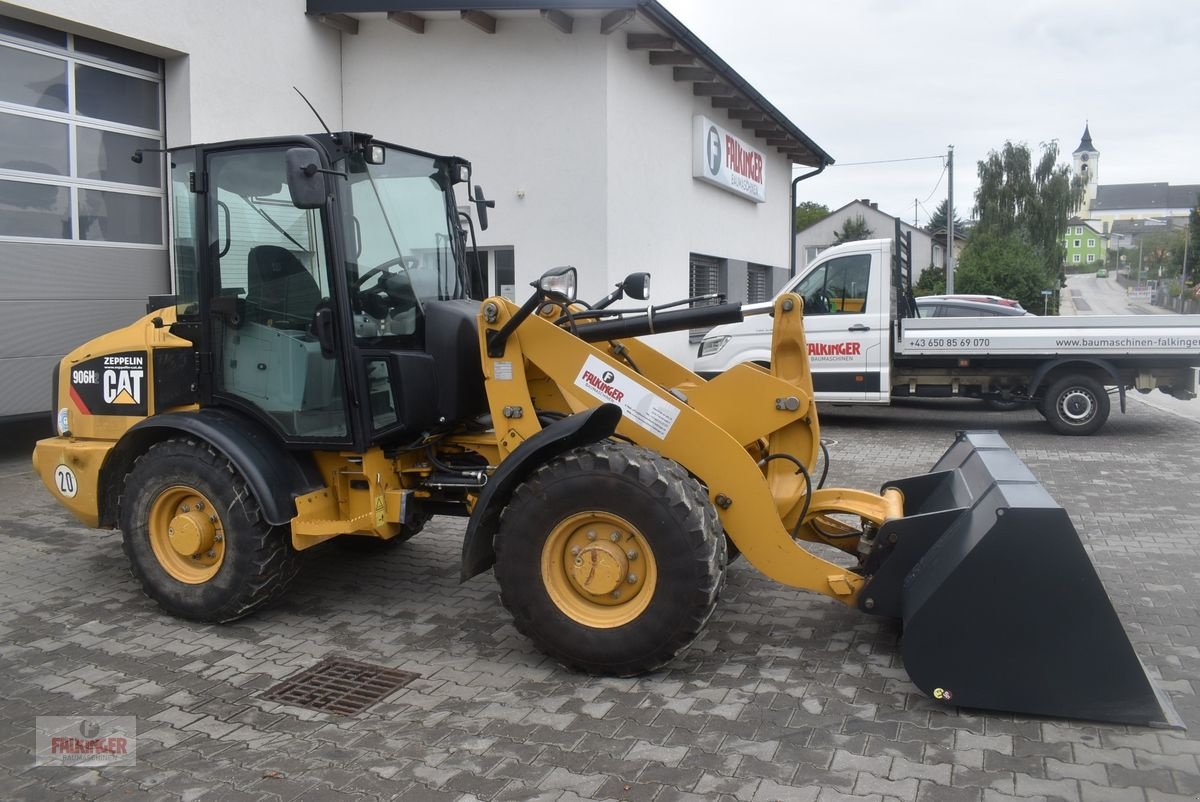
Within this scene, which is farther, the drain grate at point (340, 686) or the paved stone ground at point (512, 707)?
the drain grate at point (340, 686)

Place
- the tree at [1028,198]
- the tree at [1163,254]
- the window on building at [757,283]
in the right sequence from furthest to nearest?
the tree at [1163,254]
the tree at [1028,198]
the window on building at [757,283]

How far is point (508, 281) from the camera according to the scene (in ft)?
44.5

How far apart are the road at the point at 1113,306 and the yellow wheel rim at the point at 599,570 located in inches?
414

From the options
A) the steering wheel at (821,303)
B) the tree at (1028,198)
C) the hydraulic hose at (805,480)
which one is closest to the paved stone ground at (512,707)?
the hydraulic hose at (805,480)

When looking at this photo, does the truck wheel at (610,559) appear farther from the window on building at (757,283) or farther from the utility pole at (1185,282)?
the utility pole at (1185,282)

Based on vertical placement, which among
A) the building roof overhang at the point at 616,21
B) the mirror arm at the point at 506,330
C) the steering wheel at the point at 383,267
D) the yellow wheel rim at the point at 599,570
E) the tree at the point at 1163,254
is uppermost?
the tree at the point at 1163,254

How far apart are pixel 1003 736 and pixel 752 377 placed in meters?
1.91

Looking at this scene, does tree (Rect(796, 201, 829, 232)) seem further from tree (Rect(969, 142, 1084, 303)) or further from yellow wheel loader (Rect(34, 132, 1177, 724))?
yellow wheel loader (Rect(34, 132, 1177, 724))

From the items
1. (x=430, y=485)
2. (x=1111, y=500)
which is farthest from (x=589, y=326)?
(x=1111, y=500)

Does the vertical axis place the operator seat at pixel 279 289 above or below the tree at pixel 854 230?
below

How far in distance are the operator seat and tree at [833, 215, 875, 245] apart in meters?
68.1

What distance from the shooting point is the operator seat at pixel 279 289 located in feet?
16.0

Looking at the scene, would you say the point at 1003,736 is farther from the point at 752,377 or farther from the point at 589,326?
the point at 589,326

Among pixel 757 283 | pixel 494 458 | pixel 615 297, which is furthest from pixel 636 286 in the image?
pixel 757 283
